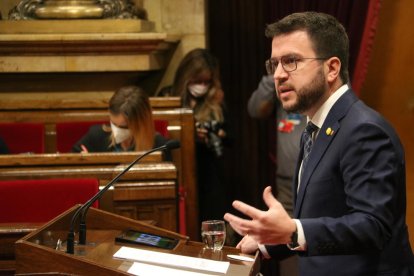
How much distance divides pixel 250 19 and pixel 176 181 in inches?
98.1

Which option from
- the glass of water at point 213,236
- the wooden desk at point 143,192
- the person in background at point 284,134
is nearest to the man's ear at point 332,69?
the glass of water at point 213,236

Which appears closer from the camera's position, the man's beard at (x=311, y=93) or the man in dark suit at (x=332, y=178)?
the man in dark suit at (x=332, y=178)

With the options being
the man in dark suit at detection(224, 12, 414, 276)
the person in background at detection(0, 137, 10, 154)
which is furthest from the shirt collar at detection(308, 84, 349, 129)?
the person in background at detection(0, 137, 10, 154)

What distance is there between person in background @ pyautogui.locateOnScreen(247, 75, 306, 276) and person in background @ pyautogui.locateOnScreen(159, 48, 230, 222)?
0.43 m

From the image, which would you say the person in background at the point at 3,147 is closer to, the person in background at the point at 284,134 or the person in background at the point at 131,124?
the person in background at the point at 131,124

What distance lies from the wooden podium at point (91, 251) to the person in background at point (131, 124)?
1.61 m

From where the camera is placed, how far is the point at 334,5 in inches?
163

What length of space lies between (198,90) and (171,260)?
8.84 ft

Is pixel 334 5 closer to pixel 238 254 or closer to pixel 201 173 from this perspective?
pixel 201 173

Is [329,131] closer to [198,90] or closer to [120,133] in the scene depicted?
[120,133]

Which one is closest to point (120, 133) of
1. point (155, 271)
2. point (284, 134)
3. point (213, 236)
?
point (284, 134)

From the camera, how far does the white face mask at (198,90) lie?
14.6 feet

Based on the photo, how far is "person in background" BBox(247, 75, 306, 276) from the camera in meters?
3.86

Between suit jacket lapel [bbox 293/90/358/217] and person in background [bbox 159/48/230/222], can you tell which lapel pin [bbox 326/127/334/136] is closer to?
suit jacket lapel [bbox 293/90/358/217]
